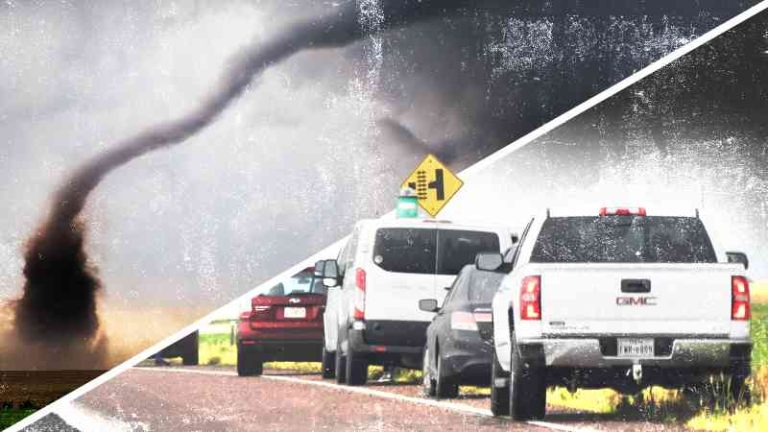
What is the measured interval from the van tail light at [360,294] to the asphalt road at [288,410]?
0.89 m

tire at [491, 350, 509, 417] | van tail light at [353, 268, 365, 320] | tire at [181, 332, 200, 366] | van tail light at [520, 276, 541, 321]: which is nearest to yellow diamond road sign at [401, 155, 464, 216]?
van tail light at [353, 268, 365, 320]

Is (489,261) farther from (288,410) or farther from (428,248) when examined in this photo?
(428,248)

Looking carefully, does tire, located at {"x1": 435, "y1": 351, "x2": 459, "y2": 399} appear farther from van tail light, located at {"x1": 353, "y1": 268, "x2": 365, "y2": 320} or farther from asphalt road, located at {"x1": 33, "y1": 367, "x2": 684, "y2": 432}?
van tail light, located at {"x1": 353, "y1": 268, "x2": 365, "y2": 320}

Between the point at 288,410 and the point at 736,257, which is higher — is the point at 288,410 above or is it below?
below

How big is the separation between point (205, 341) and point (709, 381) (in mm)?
19593

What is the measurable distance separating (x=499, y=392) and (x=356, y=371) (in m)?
5.59

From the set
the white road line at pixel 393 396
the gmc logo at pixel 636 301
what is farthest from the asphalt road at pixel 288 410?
the gmc logo at pixel 636 301

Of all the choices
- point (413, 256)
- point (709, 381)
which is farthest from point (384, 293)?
point (709, 381)

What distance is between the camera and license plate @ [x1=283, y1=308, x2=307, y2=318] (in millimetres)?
23922

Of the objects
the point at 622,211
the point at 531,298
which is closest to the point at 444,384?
the point at 622,211

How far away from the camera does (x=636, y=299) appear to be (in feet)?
42.0

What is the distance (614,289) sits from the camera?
12.8 m

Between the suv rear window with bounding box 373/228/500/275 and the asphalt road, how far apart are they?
4.76 ft

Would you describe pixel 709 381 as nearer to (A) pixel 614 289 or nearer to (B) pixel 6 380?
(A) pixel 614 289
